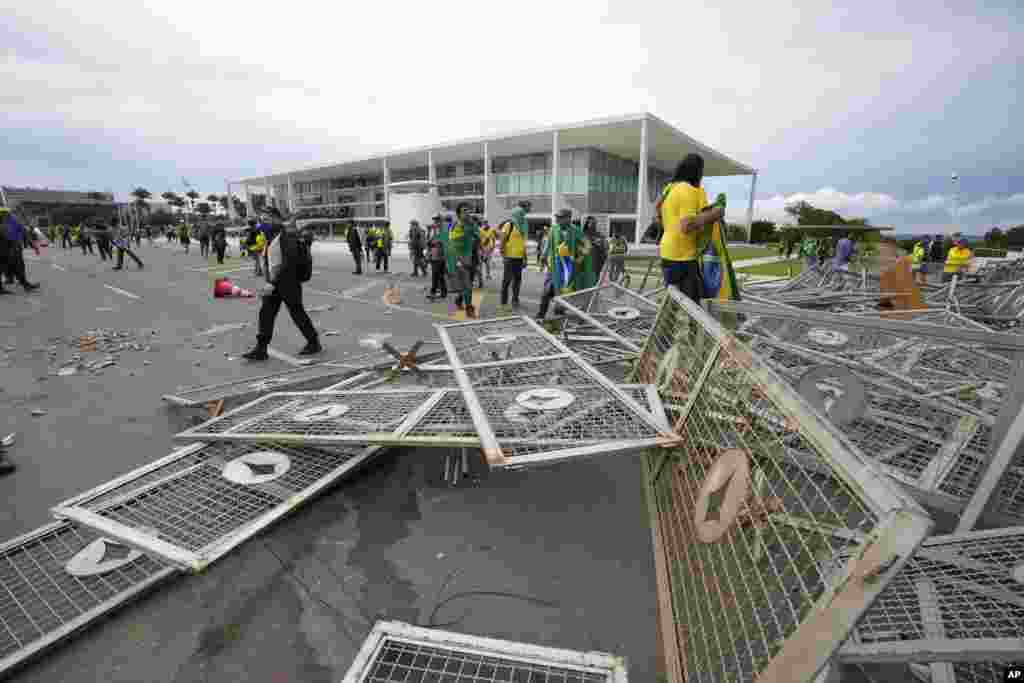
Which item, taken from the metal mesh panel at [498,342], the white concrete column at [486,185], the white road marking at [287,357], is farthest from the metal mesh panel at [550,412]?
the white concrete column at [486,185]

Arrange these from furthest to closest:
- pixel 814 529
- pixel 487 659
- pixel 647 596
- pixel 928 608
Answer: pixel 647 596 → pixel 487 659 → pixel 928 608 → pixel 814 529

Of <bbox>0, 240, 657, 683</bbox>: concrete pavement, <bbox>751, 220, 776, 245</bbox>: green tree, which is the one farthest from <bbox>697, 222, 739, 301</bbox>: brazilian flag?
<bbox>751, 220, 776, 245</bbox>: green tree

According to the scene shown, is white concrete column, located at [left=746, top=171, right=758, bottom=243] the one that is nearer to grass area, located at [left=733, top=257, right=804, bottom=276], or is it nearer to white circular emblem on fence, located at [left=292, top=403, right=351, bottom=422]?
grass area, located at [left=733, top=257, right=804, bottom=276]

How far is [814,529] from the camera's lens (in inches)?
53.4

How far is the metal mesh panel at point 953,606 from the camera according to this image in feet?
4.69

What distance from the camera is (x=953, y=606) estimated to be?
68.6 inches

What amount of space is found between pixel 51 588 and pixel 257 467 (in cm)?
103

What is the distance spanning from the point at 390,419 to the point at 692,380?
78.3 inches

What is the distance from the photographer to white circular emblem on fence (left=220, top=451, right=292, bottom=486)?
2.80 meters

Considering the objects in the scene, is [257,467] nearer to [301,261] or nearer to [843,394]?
[301,261]

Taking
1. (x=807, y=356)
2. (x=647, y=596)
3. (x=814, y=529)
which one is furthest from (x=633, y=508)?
(x=807, y=356)

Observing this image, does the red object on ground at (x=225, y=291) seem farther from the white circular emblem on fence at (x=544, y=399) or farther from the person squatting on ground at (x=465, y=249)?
the white circular emblem on fence at (x=544, y=399)

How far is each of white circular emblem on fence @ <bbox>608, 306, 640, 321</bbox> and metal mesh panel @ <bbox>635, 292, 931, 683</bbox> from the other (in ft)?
9.04

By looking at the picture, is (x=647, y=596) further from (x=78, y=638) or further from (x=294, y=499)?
(x=78, y=638)
